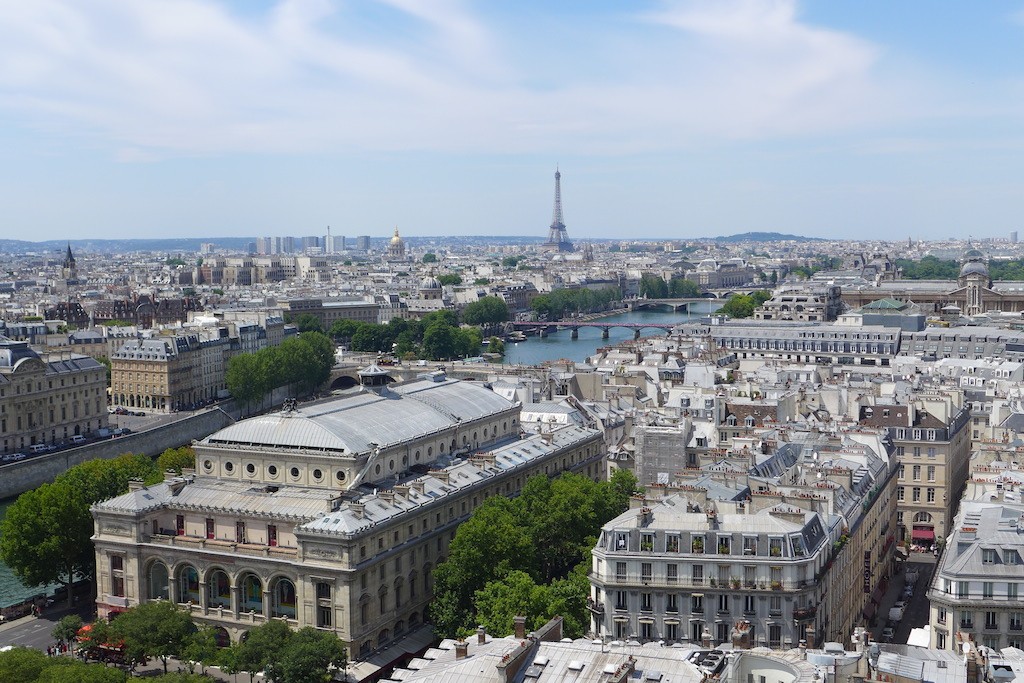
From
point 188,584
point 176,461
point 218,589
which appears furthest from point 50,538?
point 176,461

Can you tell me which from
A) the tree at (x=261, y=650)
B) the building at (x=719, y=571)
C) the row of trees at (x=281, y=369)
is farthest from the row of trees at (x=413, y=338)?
the building at (x=719, y=571)

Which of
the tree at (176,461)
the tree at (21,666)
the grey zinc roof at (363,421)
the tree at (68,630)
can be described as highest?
the grey zinc roof at (363,421)

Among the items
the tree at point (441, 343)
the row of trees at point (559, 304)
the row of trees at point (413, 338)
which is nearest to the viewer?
the tree at point (441, 343)

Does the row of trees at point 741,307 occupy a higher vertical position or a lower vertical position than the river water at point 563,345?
higher

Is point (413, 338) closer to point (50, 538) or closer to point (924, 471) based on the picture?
point (924, 471)

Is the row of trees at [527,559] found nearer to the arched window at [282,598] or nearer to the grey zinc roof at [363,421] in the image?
the arched window at [282,598]

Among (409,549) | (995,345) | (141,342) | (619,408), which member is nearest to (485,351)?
(141,342)

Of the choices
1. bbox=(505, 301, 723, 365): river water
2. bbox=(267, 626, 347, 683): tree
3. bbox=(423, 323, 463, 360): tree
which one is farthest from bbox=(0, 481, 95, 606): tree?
bbox=(423, 323, 463, 360): tree
